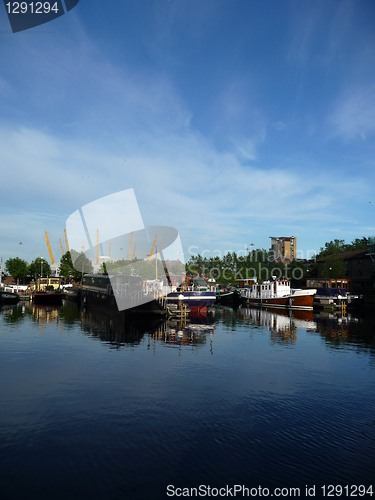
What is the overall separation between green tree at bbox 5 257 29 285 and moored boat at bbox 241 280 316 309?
96549 millimetres

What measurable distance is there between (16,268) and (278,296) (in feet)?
365

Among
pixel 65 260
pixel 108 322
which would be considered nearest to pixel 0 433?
pixel 108 322

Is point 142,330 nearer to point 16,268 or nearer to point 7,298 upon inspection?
point 7,298

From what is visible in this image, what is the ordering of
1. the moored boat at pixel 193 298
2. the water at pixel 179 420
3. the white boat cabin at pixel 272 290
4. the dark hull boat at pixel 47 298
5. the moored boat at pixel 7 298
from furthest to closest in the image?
1. the moored boat at pixel 7 298
2. the dark hull boat at pixel 47 298
3. the white boat cabin at pixel 272 290
4. the moored boat at pixel 193 298
5. the water at pixel 179 420

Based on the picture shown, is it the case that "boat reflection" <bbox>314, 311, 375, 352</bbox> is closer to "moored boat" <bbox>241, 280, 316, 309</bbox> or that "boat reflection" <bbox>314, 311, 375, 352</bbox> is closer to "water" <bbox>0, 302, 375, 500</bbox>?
"water" <bbox>0, 302, 375, 500</bbox>

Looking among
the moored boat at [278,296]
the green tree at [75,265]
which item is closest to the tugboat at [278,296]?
the moored boat at [278,296]

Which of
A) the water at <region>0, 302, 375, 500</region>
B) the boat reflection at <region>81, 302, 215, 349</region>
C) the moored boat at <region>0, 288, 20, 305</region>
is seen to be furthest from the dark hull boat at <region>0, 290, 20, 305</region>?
the water at <region>0, 302, 375, 500</region>

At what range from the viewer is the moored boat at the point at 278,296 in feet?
233

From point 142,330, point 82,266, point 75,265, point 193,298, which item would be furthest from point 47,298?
point 142,330

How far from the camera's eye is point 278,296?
78.1 meters

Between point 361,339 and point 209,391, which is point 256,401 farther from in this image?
point 361,339

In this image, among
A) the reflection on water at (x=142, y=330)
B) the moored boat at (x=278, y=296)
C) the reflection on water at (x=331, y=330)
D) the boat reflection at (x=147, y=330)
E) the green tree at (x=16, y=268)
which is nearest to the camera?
the boat reflection at (x=147, y=330)

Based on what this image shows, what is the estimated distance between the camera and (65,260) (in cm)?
15450

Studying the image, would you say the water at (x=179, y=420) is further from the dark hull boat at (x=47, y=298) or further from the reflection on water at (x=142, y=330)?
the dark hull boat at (x=47, y=298)
